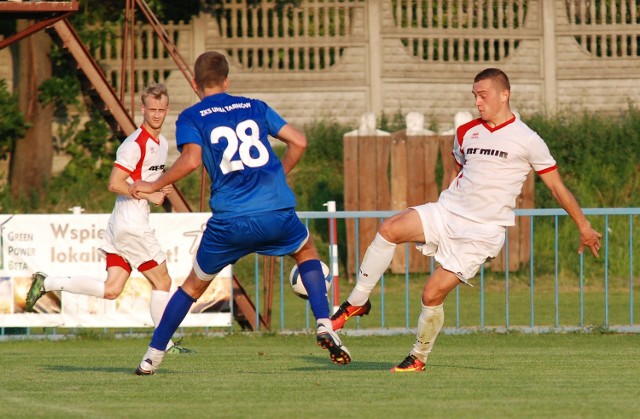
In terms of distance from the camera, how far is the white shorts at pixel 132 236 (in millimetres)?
11570

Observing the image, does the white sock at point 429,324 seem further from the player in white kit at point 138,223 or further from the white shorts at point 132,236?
the white shorts at point 132,236

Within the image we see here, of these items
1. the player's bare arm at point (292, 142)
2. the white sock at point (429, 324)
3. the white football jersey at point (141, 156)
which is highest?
the player's bare arm at point (292, 142)

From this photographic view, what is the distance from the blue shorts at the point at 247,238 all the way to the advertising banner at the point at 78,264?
16.6ft

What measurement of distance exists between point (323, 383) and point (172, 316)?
1.13m

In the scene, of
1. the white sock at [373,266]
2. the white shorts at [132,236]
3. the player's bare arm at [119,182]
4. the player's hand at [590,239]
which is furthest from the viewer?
the white shorts at [132,236]

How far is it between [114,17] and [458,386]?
1569 cm

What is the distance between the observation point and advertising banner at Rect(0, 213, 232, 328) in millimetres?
13906

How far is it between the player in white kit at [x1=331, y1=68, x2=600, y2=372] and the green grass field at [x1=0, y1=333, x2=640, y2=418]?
660mm

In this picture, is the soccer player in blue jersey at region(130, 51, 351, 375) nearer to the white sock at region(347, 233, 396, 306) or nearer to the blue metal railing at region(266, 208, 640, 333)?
the white sock at region(347, 233, 396, 306)

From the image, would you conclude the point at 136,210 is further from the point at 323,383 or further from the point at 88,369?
the point at 323,383

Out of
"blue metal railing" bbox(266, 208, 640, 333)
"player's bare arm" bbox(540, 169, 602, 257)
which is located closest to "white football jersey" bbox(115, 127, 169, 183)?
"blue metal railing" bbox(266, 208, 640, 333)

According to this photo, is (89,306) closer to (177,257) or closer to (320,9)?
(177,257)

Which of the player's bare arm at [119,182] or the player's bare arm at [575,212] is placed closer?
the player's bare arm at [575,212]

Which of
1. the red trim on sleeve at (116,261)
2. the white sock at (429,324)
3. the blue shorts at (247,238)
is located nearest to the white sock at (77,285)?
the red trim on sleeve at (116,261)
